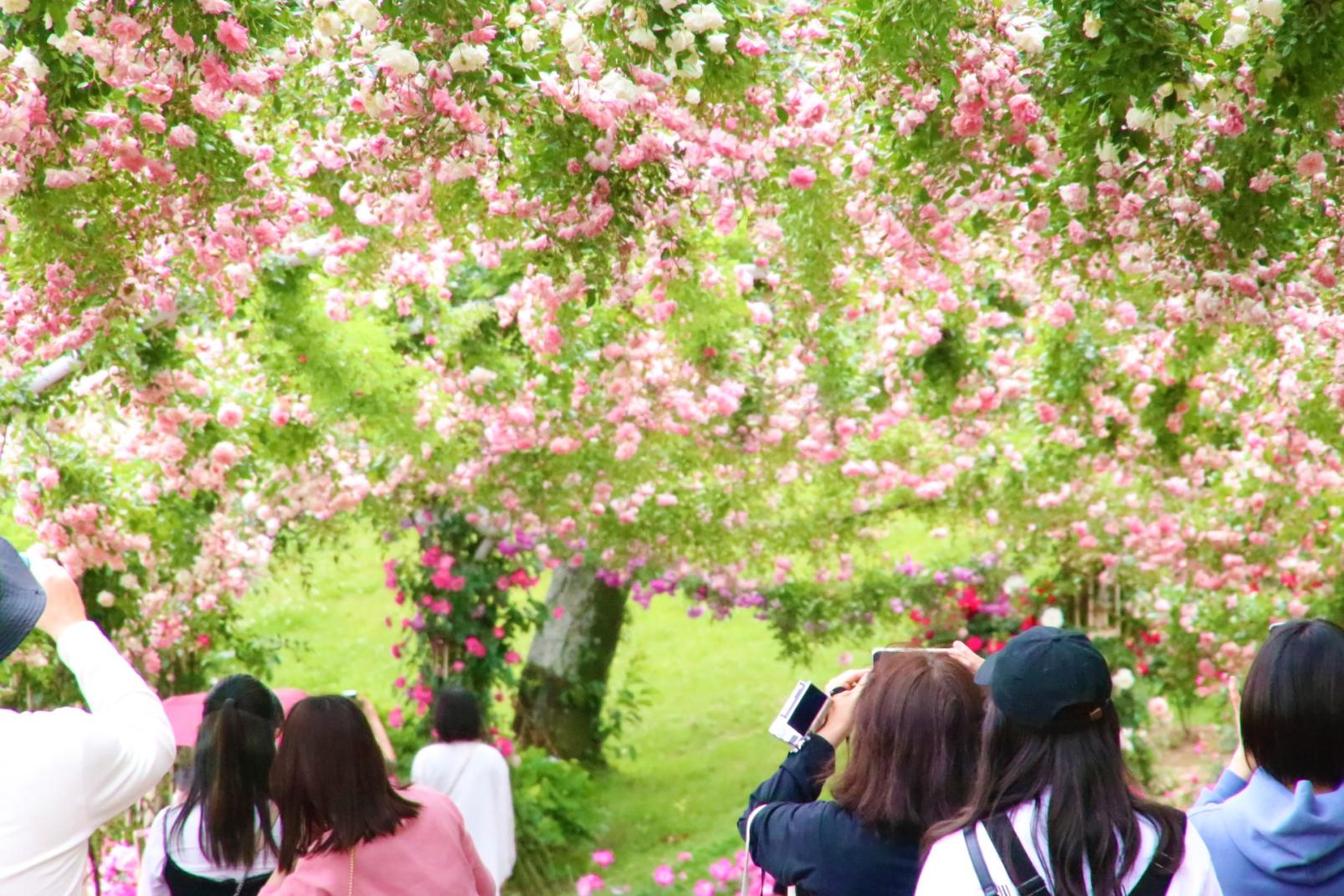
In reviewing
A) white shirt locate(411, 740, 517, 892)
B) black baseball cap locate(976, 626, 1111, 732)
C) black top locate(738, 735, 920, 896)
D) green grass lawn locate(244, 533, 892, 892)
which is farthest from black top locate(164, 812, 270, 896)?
green grass lawn locate(244, 533, 892, 892)

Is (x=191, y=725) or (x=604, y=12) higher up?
(x=604, y=12)

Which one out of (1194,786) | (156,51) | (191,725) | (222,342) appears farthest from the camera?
(1194,786)

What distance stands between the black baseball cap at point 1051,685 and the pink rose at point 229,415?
411cm

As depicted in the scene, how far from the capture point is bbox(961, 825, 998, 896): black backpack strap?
1655 millimetres

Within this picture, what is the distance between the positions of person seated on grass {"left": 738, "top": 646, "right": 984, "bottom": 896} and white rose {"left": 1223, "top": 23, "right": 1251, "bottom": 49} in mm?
1564

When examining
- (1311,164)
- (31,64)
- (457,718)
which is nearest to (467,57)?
(31,64)

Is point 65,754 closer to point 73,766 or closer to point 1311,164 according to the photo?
point 73,766

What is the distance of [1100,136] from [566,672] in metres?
6.19

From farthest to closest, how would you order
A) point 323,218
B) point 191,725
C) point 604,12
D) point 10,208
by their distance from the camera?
1. point 323,218
2. point 191,725
3. point 10,208
4. point 604,12

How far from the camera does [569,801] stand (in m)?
7.50

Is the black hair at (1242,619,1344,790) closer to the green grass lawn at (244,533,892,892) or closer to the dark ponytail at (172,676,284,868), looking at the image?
the dark ponytail at (172,676,284,868)

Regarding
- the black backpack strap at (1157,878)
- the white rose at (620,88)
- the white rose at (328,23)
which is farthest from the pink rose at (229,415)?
A: the black backpack strap at (1157,878)

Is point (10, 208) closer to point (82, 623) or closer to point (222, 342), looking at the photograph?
point (82, 623)

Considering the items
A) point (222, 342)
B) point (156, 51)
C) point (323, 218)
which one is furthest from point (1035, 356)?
point (156, 51)
